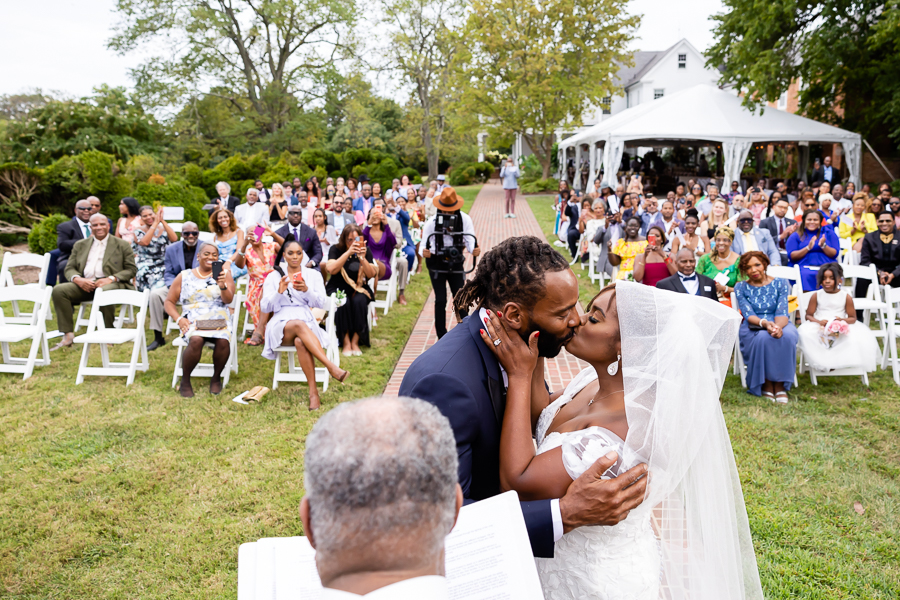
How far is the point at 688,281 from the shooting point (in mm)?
7102

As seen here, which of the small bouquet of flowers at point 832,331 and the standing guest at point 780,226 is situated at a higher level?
the standing guest at point 780,226

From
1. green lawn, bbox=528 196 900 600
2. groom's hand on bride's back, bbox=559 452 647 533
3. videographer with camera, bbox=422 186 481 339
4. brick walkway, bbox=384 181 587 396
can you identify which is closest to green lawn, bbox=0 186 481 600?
brick walkway, bbox=384 181 587 396

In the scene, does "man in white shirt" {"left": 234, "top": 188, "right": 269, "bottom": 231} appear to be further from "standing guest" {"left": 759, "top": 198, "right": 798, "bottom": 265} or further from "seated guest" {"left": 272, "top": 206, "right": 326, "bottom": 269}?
"standing guest" {"left": 759, "top": 198, "right": 798, "bottom": 265}

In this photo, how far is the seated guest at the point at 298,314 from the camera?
6695mm

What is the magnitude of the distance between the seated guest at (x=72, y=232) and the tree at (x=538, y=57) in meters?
→ 24.3

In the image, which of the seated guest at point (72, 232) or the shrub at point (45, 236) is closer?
the seated guest at point (72, 232)

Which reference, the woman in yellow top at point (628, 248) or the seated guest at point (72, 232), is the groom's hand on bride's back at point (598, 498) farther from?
the seated guest at point (72, 232)

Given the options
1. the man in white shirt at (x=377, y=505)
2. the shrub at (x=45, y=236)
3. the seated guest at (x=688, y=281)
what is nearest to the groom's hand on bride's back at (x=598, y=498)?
the man in white shirt at (x=377, y=505)

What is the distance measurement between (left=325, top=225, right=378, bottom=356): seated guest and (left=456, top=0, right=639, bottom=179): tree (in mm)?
24214

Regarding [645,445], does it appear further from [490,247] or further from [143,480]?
[490,247]

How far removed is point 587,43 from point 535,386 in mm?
32703

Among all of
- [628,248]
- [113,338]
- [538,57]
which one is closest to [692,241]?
[628,248]

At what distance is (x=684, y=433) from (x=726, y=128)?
1987cm

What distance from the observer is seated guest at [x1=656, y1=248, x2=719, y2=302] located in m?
7.01
